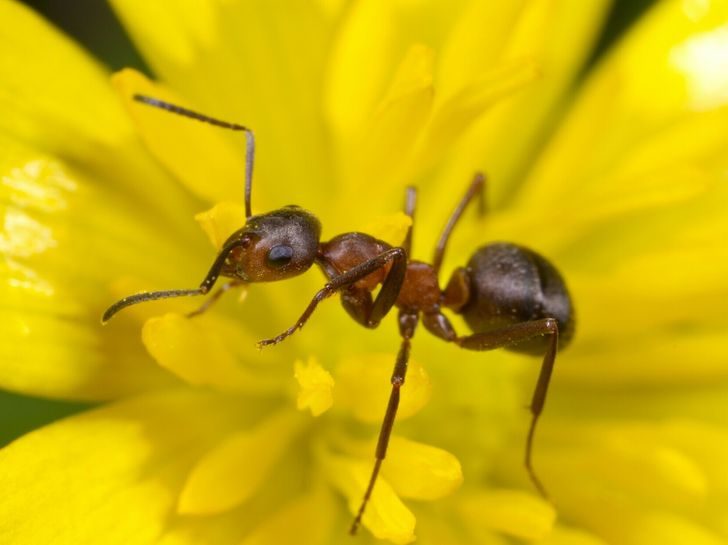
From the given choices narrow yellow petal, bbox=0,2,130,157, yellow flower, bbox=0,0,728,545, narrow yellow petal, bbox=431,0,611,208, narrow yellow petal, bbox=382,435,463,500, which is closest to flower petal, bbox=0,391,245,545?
yellow flower, bbox=0,0,728,545

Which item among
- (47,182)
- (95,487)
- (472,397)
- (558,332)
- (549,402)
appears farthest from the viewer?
(549,402)

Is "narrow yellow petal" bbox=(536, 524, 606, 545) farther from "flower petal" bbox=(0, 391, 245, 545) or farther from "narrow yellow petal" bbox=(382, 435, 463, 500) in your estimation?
"flower petal" bbox=(0, 391, 245, 545)

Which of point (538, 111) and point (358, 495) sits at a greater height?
point (538, 111)

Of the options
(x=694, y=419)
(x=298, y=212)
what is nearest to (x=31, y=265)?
(x=298, y=212)

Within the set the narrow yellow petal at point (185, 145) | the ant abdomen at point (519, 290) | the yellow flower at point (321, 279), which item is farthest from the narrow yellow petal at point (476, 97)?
the narrow yellow petal at point (185, 145)

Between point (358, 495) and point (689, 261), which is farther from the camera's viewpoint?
point (689, 261)

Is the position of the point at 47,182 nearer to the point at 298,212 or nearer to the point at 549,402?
the point at 298,212

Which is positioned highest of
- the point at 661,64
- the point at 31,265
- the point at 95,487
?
the point at 661,64

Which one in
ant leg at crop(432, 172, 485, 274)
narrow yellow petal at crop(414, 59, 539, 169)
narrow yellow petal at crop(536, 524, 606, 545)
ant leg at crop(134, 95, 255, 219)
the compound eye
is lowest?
narrow yellow petal at crop(536, 524, 606, 545)
